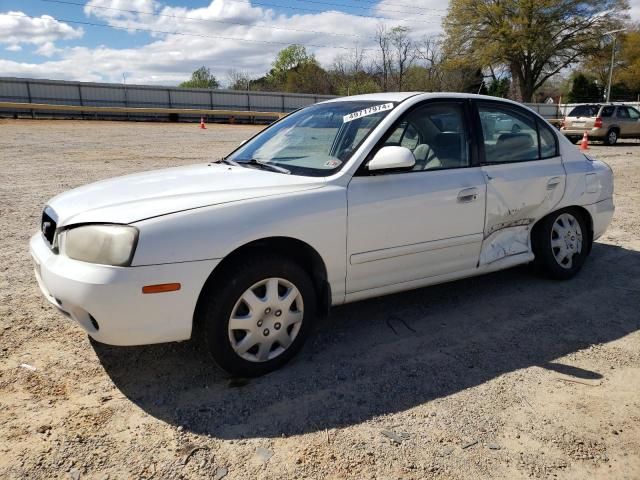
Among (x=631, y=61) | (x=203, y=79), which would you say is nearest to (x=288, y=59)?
(x=203, y=79)

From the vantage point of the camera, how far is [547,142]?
4.66m

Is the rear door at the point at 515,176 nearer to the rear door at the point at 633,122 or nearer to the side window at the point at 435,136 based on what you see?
the side window at the point at 435,136

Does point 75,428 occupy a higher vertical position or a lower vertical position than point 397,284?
lower

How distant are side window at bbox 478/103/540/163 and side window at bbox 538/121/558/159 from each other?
0.06m

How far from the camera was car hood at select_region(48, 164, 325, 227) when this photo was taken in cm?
283

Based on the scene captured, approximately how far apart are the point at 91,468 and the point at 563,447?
2.19 m

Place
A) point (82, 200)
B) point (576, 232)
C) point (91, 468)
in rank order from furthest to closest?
point (576, 232) < point (82, 200) < point (91, 468)

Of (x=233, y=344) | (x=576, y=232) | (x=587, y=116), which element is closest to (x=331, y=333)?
(x=233, y=344)

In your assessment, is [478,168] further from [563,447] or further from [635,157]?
[635,157]

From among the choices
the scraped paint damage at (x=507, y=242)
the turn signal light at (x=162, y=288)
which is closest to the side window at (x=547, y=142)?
the scraped paint damage at (x=507, y=242)

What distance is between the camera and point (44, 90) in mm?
31109

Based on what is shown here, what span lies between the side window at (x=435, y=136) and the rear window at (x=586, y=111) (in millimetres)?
19260

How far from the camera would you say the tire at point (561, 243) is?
460cm

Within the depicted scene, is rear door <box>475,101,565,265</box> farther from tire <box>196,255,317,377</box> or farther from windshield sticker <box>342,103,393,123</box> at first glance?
tire <box>196,255,317,377</box>
